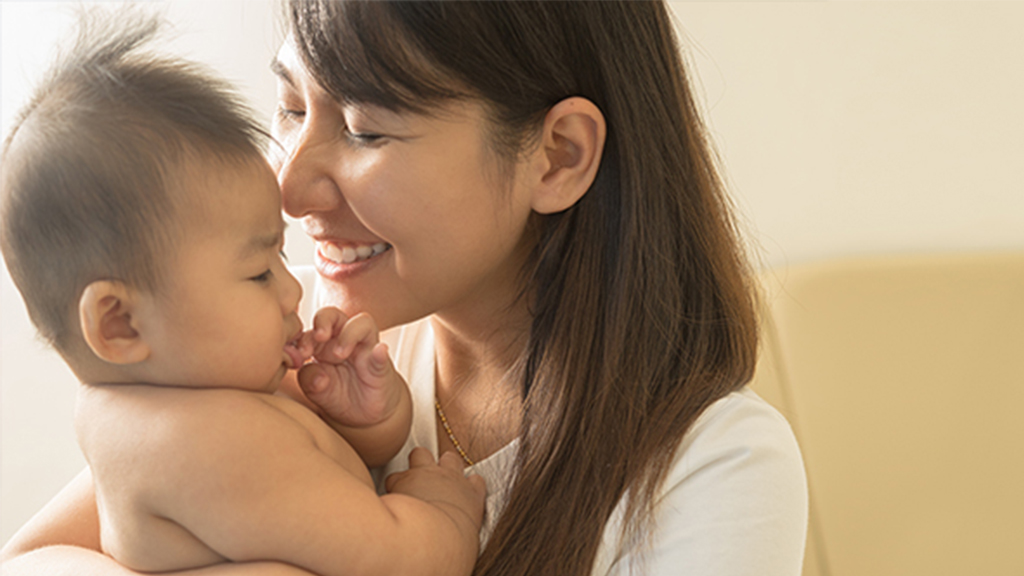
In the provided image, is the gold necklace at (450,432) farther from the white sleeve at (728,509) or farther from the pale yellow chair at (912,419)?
the pale yellow chair at (912,419)

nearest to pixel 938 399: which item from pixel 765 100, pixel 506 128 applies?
pixel 765 100

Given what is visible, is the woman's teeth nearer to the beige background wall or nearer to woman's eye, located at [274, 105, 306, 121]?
woman's eye, located at [274, 105, 306, 121]

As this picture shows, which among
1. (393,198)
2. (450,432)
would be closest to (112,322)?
(393,198)

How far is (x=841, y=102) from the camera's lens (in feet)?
6.55

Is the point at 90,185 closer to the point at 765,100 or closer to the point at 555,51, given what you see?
the point at 555,51

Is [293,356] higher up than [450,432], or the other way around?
[293,356]

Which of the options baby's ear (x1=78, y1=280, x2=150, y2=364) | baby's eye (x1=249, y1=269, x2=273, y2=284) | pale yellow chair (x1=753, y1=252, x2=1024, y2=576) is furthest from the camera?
pale yellow chair (x1=753, y1=252, x2=1024, y2=576)

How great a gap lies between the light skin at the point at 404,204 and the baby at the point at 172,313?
13 cm

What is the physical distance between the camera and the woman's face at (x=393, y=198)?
39.6 inches

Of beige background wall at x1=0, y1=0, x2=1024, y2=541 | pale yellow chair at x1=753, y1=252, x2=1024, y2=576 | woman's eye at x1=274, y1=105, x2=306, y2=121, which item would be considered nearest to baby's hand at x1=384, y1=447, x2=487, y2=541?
woman's eye at x1=274, y1=105, x2=306, y2=121

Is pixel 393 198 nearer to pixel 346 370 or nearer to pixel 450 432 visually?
pixel 346 370

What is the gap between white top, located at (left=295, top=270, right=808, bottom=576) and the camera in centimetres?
100

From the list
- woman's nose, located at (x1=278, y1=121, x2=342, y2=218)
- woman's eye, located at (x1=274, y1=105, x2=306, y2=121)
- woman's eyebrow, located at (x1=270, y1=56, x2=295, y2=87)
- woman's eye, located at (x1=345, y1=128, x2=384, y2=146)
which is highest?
woman's eyebrow, located at (x1=270, y1=56, x2=295, y2=87)

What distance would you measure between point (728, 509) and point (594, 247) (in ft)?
1.08
